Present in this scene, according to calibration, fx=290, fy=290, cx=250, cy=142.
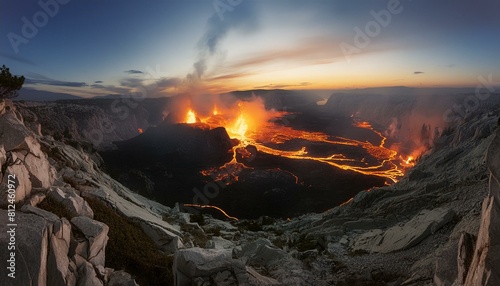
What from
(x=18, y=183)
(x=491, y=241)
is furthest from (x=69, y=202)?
(x=491, y=241)

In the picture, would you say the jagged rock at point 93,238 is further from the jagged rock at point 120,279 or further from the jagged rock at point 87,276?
the jagged rock at point 120,279

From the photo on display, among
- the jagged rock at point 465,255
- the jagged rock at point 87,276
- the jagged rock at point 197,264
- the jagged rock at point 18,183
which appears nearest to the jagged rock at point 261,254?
the jagged rock at point 197,264

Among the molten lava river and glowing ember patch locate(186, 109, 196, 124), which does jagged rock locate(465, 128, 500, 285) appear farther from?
glowing ember patch locate(186, 109, 196, 124)

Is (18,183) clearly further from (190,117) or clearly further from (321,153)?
(190,117)

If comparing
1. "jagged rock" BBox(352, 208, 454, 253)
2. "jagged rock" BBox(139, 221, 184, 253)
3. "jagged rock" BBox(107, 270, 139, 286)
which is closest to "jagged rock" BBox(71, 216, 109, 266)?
"jagged rock" BBox(107, 270, 139, 286)

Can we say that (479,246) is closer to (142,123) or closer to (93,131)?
(93,131)

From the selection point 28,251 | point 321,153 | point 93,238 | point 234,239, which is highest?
point 28,251
